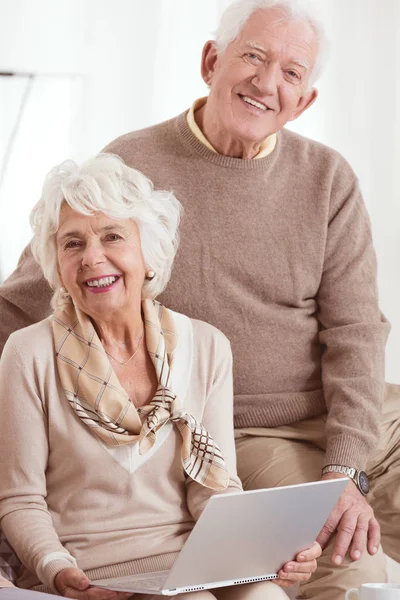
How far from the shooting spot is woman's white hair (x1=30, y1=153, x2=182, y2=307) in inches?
69.9

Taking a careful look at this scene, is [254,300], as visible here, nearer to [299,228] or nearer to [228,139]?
[299,228]

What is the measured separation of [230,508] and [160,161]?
1.02 meters

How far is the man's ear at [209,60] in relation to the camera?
2.26 metres

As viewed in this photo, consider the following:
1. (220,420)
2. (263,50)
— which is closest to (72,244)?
(220,420)

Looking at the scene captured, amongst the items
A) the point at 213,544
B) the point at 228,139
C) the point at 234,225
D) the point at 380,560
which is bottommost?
the point at 380,560

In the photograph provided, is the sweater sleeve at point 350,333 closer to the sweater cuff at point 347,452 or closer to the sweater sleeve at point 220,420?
the sweater cuff at point 347,452

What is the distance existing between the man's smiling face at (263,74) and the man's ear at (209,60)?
0.25ft

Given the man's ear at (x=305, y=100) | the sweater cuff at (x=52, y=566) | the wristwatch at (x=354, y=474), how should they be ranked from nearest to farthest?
the sweater cuff at (x=52, y=566) < the wristwatch at (x=354, y=474) < the man's ear at (x=305, y=100)

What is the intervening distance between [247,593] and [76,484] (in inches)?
14.3

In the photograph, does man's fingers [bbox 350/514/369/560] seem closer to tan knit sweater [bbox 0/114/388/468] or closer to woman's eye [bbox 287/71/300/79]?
tan knit sweater [bbox 0/114/388/468]

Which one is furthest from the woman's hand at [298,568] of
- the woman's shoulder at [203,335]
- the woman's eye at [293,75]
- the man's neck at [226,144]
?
the woman's eye at [293,75]

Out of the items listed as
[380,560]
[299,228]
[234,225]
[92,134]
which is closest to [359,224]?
[299,228]

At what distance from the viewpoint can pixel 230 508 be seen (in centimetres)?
143

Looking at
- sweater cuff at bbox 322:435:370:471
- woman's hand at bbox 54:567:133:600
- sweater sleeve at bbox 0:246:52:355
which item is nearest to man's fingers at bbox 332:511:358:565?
sweater cuff at bbox 322:435:370:471
